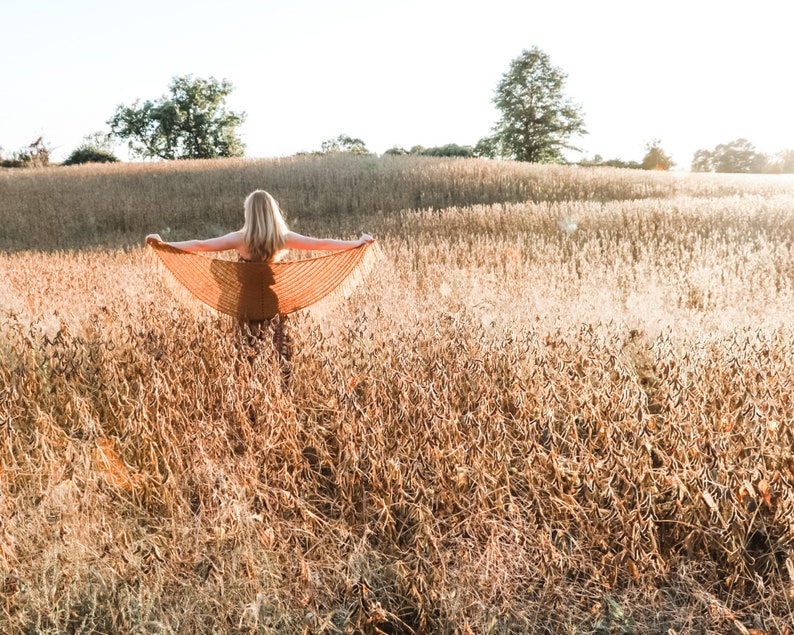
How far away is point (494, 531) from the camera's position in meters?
1.83

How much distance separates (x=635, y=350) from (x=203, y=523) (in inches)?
107

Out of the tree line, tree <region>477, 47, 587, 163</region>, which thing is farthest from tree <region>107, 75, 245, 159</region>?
tree <region>477, 47, 587, 163</region>

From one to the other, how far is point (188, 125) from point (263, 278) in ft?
156

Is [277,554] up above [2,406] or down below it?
below

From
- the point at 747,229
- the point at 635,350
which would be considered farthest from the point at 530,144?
the point at 635,350

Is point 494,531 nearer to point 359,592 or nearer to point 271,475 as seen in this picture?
point 359,592

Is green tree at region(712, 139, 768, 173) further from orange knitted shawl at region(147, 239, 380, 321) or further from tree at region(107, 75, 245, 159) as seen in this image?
orange knitted shawl at region(147, 239, 380, 321)

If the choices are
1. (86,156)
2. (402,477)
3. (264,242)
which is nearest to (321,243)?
(264,242)

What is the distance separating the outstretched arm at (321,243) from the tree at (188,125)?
45.6m

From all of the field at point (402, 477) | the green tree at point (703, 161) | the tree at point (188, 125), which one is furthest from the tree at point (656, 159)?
the field at point (402, 477)

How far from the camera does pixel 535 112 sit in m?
41.7

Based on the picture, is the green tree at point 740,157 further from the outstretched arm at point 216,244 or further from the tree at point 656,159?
the outstretched arm at point 216,244

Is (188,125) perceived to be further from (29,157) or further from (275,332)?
(275,332)

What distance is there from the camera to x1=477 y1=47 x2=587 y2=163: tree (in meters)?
41.2
